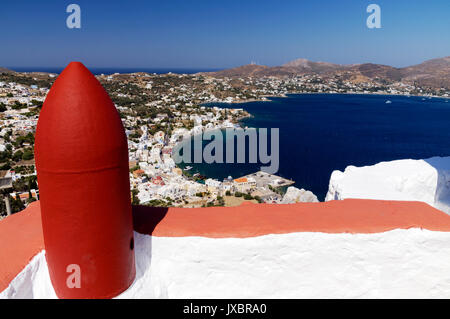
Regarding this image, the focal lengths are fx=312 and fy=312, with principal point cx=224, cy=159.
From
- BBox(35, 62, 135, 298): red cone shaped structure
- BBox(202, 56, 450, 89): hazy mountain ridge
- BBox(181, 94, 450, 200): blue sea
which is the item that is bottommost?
BBox(181, 94, 450, 200): blue sea

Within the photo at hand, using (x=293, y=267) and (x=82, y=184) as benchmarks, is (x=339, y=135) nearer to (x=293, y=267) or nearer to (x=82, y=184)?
(x=293, y=267)

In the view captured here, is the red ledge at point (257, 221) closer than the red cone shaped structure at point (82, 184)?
No

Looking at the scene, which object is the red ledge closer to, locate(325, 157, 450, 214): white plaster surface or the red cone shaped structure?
the red cone shaped structure

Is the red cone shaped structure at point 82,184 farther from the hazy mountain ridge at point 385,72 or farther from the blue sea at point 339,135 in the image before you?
the hazy mountain ridge at point 385,72

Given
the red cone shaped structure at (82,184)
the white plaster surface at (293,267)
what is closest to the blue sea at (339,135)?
the white plaster surface at (293,267)

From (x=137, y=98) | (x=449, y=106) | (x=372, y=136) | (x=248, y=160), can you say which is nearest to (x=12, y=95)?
(x=137, y=98)

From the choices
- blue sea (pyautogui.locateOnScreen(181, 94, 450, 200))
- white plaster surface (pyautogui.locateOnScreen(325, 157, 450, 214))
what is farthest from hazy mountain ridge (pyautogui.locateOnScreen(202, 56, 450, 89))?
white plaster surface (pyautogui.locateOnScreen(325, 157, 450, 214))

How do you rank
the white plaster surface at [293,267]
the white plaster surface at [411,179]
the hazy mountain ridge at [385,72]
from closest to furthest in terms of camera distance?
the white plaster surface at [293,267] < the white plaster surface at [411,179] < the hazy mountain ridge at [385,72]

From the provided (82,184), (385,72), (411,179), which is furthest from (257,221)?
(385,72)
